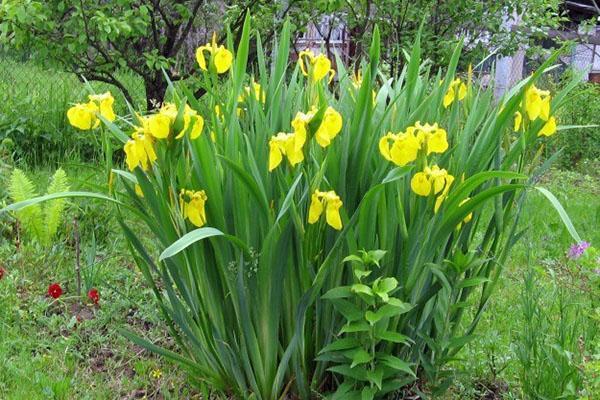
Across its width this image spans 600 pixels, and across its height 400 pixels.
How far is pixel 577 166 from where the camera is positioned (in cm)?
730

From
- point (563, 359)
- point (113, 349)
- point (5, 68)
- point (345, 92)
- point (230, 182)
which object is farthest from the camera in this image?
point (5, 68)

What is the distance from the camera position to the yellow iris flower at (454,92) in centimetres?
227

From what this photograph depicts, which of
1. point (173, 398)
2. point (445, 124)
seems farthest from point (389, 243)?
point (173, 398)

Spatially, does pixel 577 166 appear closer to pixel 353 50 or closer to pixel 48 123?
pixel 353 50

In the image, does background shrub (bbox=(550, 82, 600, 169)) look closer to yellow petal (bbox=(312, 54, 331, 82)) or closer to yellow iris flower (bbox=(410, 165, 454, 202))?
yellow petal (bbox=(312, 54, 331, 82))

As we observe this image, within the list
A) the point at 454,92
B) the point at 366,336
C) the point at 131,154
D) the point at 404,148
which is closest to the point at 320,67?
the point at 454,92

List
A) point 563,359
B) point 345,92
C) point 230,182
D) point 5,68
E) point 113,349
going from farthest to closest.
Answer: point 5,68 → point 113,349 → point 345,92 → point 563,359 → point 230,182

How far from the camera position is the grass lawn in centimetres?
241

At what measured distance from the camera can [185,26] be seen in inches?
241

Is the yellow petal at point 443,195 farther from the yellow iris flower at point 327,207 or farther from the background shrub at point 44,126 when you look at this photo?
the background shrub at point 44,126

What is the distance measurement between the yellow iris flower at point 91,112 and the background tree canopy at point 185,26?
2726 mm

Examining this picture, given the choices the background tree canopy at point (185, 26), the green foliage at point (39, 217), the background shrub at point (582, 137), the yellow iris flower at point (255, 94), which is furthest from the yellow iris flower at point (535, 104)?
the background shrub at point (582, 137)

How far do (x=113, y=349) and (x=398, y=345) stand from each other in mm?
1119

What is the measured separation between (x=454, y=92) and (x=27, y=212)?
2258mm
